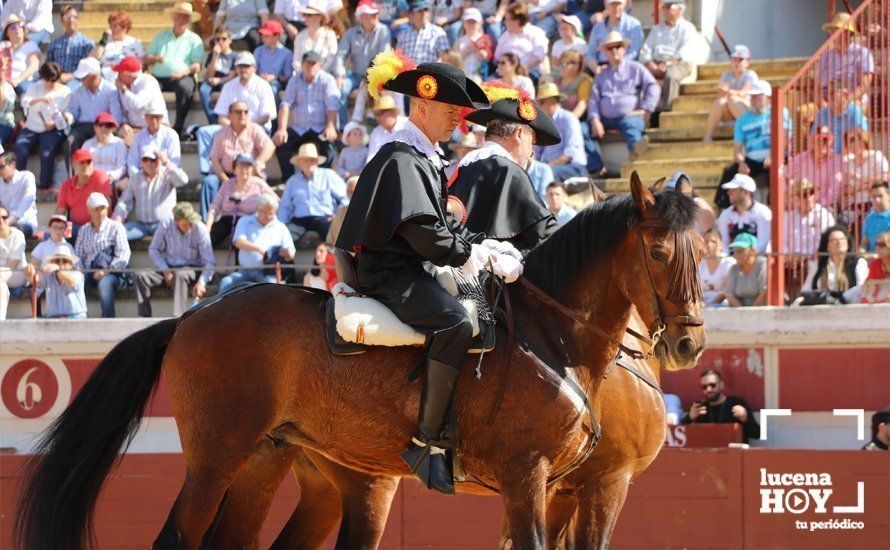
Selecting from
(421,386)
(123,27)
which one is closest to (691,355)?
(421,386)

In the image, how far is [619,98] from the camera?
1337 centimetres

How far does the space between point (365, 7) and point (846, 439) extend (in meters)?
6.57

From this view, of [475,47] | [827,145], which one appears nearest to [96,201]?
[475,47]

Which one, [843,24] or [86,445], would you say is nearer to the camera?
[86,445]

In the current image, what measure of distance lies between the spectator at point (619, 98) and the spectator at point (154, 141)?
3820mm

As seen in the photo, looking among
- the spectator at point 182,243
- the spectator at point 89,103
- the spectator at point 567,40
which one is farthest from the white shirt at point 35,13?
the spectator at point 567,40

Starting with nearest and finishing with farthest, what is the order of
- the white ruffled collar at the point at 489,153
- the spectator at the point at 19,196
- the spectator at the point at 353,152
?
the white ruffled collar at the point at 489,153
the spectator at the point at 353,152
the spectator at the point at 19,196

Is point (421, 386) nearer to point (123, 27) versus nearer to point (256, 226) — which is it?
point (256, 226)

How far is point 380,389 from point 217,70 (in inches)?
359

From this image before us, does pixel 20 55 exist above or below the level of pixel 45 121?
above

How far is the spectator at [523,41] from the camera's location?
45.5 ft

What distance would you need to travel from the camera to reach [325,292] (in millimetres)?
6703

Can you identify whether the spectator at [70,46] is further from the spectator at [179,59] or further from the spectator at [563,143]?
the spectator at [563,143]

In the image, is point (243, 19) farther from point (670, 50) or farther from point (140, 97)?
point (670, 50)
